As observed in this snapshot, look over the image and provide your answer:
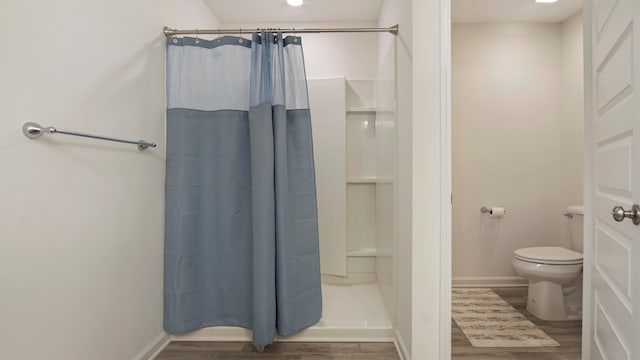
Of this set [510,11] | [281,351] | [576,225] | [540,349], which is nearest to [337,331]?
[281,351]

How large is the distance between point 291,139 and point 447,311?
121 centimetres

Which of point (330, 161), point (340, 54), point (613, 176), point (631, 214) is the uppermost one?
point (340, 54)

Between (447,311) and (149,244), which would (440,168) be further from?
(149,244)

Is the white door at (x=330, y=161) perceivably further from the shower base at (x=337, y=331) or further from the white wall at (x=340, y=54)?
the shower base at (x=337, y=331)

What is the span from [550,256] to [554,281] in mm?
171

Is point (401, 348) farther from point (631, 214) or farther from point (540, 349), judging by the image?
point (631, 214)

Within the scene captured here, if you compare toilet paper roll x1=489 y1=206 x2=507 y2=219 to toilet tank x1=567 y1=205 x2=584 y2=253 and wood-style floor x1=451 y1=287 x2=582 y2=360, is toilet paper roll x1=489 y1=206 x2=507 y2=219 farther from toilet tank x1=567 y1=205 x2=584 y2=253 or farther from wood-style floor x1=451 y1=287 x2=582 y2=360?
wood-style floor x1=451 y1=287 x2=582 y2=360

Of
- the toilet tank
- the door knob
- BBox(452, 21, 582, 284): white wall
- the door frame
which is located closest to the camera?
the door knob

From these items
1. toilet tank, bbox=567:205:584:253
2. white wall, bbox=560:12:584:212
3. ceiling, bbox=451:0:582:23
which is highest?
ceiling, bbox=451:0:582:23

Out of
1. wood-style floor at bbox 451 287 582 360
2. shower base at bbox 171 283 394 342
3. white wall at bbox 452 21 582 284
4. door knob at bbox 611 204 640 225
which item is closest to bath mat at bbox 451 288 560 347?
wood-style floor at bbox 451 287 582 360

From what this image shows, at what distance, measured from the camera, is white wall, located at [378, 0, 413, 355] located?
1.60 meters

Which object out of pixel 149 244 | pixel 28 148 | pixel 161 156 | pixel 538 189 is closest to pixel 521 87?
pixel 538 189

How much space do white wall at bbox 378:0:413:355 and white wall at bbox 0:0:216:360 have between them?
1392 millimetres

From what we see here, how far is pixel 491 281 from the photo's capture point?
2.87m
